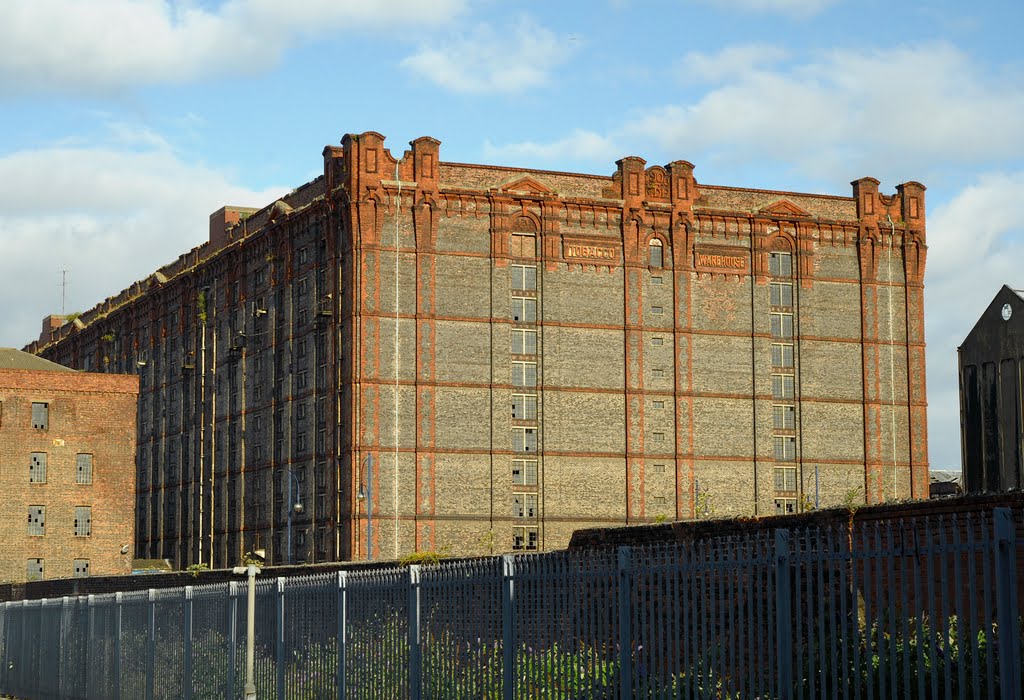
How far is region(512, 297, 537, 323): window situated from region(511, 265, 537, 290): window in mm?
653

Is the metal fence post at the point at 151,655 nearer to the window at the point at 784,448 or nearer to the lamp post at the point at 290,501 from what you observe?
the lamp post at the point at 290,501

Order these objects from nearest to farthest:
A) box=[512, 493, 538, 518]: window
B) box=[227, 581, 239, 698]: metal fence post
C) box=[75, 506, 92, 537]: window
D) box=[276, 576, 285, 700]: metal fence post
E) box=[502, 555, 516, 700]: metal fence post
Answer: box=[502, 555, 516, 700]: metal fence post, box=[276, 576, 285, 700]: metal fence post, box=[227, 581, 239, 698]: metal fence post, box=[512, 493, 538, 518]: window, box=[75, 506, 92, 537]: window

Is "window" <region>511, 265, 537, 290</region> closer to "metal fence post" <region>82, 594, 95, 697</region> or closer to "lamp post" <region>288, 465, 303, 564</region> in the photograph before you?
"lamp post" <region>288, 465, 303, 564</region>

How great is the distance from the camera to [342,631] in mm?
21547

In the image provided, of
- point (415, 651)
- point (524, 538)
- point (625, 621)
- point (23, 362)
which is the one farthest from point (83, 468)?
point (625, 621)

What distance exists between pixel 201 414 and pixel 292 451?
1474 cm

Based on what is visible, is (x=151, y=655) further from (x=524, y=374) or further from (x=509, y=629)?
(x=524, y=374)

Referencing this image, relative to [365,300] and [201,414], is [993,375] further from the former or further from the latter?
[201,414]

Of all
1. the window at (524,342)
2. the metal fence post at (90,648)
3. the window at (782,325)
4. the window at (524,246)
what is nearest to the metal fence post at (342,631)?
the metal fence post at (90,648)

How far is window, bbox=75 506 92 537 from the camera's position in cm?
8288

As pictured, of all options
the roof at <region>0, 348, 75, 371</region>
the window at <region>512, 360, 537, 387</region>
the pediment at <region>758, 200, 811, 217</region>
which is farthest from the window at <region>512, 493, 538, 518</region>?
the roof at <region>0, 348, 75, 371</region>

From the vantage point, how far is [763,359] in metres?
84.8

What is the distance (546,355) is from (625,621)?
64388mm

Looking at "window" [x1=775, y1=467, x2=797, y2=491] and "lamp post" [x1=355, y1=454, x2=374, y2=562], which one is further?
"window" [x1=775, y1=467, x2=797, y2=491]
